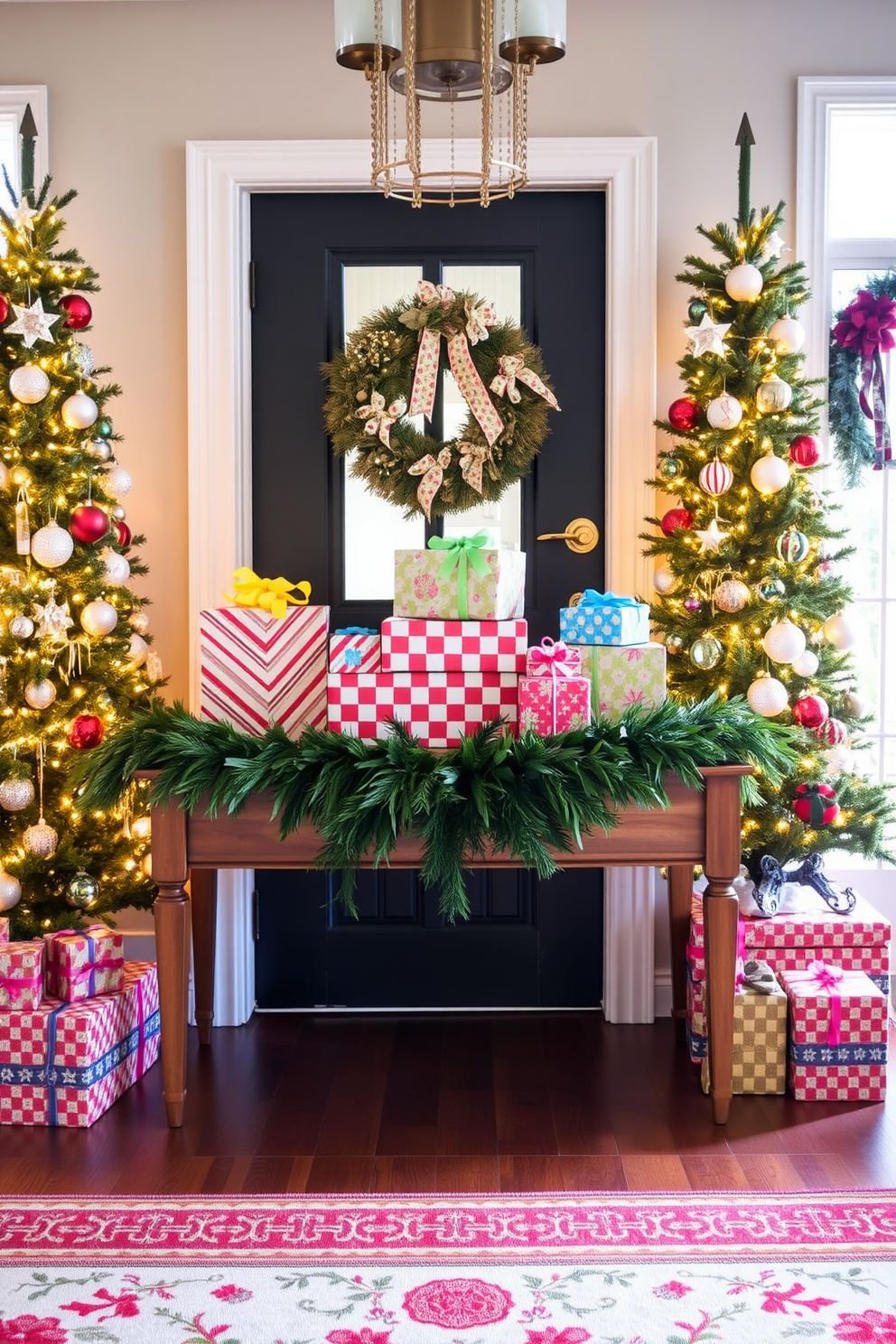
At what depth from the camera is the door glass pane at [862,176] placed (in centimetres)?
348

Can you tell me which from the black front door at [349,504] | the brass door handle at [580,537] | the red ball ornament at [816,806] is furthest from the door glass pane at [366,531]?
the red ball ornament at [816,806]

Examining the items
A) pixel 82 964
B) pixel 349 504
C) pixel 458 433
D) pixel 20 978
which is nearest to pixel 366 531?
pixel 349 504

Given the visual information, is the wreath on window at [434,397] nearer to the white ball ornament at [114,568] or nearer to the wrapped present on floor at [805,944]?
the white ball ornament at [114,568]

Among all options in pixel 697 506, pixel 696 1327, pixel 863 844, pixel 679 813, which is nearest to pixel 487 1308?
pixel 696 1327

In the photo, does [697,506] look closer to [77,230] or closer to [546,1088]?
[546,1088]

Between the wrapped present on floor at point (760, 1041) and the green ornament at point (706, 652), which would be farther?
the green ornament at point (706, 652)

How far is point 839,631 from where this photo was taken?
3137 millimetres

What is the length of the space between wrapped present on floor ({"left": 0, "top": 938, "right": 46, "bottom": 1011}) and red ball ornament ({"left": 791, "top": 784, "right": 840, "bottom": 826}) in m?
1.90

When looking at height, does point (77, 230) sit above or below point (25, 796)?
above

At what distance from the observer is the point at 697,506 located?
10.6 feet

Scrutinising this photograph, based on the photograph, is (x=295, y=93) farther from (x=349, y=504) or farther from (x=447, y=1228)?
(x=447, y=1228)

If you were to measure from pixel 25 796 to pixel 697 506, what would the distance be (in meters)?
1.90

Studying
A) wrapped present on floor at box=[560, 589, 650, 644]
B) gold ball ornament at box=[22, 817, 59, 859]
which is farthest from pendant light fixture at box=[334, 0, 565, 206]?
gold ball ornament at box=[22, 817, 59, 859]

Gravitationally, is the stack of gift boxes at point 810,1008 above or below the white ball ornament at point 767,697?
below
